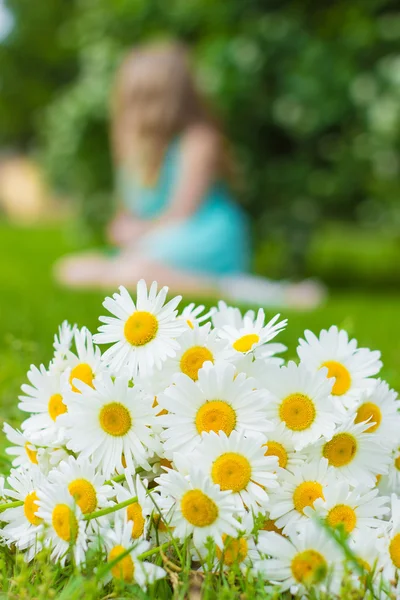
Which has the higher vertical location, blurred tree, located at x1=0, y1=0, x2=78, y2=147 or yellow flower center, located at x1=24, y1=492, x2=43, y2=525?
blurred tree, located at x1=0, y1=0, x2=78, y2=147

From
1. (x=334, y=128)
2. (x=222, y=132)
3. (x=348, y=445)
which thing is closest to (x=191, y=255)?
(x=222, y=132)

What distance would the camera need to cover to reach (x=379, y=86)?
17.0 ft

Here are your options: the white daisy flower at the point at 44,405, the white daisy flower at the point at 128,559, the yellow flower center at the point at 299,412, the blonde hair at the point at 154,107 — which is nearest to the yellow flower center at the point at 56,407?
the white daisy flower at the point at 44,405

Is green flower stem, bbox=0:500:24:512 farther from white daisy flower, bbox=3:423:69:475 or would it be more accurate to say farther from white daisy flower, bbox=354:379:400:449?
white daisy flower, bbox=354:379:400:449

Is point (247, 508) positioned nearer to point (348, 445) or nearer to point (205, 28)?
point (348, 445)

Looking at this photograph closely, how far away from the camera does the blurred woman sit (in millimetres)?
5062

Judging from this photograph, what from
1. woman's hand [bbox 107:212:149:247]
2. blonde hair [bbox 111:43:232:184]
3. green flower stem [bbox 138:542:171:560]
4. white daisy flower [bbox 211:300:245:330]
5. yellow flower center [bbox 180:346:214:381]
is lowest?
green flower stem [bbox 138:542:171:560]

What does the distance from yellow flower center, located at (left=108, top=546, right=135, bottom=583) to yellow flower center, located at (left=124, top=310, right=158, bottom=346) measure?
10.8 inches

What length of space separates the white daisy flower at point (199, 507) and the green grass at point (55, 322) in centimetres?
6

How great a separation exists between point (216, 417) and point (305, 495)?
0.50 ft

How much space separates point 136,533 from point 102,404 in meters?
0.17

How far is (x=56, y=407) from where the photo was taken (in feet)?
3.74

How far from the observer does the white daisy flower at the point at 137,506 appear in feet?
3.26

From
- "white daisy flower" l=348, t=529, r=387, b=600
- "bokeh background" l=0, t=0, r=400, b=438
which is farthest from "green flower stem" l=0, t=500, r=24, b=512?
"bokeh background" l=0, t=0, r=400, b=438
